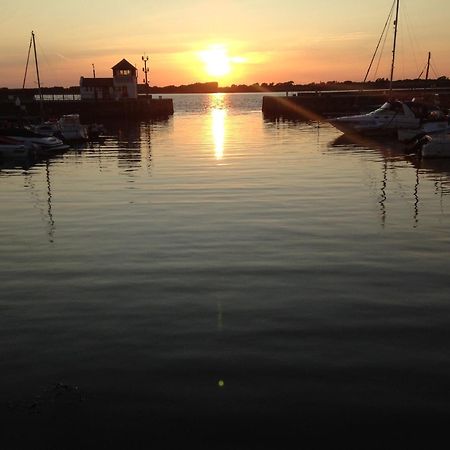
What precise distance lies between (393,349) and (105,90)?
100 meters

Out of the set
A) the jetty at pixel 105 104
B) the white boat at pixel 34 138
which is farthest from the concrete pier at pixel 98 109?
Result: the white boat at pixel 34 138

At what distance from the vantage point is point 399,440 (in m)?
5.30

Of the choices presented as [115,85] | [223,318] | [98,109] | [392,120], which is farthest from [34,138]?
[115,85]

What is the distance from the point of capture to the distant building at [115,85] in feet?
315

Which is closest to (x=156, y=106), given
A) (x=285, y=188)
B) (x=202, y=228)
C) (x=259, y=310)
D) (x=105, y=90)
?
(x=105, y=90)

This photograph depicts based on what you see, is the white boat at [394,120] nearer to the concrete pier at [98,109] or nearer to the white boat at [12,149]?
the white boat at [12,149]

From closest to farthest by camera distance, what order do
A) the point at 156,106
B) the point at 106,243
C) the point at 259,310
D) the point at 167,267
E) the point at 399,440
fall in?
the point at 399,440 → the point at 259,310 → the point at 167,267 → the point at 106,243 → the point at 156,106

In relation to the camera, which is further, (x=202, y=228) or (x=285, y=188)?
(x=285, y=188)

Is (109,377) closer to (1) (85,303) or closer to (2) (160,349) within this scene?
(2) (160,349)

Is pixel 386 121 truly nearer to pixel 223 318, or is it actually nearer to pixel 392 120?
pixel 392 120

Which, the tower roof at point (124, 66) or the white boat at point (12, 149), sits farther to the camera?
the tower roof at point (124, 66)

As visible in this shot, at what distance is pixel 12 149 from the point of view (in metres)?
34.1

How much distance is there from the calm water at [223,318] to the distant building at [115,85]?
8226 cm

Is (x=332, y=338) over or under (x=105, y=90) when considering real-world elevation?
under
